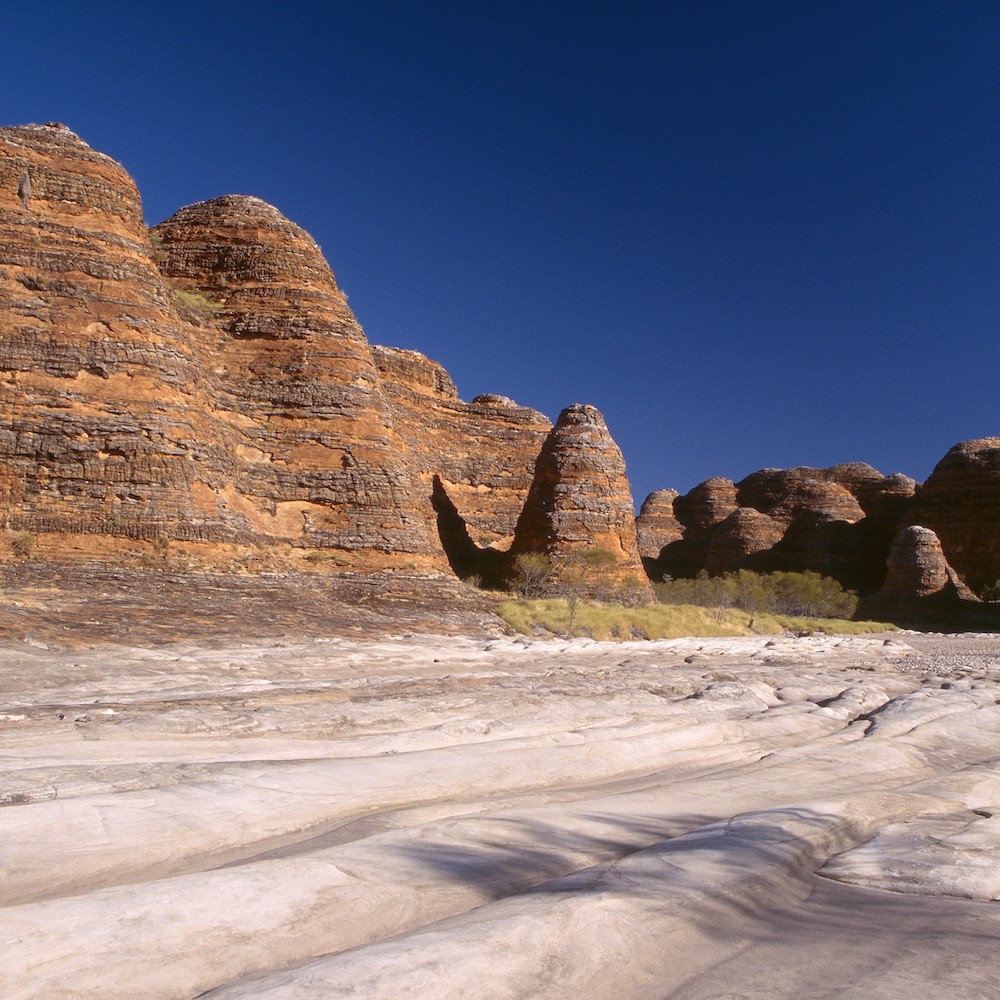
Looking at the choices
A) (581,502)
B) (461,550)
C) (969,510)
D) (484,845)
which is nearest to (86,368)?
(484,845)

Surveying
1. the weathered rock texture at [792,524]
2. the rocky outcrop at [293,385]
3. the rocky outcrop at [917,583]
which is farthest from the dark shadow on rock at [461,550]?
the weathered rock texture at [792,524]

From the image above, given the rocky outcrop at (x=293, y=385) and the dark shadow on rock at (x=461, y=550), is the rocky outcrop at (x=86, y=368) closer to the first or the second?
the rocky outcrop at (x=293, y=385)

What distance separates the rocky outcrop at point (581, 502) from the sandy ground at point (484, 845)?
2585 cm

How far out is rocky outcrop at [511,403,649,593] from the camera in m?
35.4

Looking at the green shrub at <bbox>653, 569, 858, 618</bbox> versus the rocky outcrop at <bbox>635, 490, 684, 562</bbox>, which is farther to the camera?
the rocky outcrop at <bbox>635, 490, 684, 562</bbox>

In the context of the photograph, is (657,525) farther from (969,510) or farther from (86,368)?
(86,368)

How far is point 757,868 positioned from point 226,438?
21.9m

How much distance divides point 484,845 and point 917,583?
54.3 metres

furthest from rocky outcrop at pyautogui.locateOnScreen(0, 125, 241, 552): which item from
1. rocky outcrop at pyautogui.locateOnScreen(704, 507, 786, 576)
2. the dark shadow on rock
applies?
rocky outcrop at pyautogui.locateOnScreen(704, 507, 786, 576)

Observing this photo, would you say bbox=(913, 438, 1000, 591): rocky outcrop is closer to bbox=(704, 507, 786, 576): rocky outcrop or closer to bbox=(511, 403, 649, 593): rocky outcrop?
bbox=(704, 507, 786, 576): rocky outcrop

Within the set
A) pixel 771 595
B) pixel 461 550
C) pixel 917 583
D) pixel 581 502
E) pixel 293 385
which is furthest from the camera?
pixel 917 583

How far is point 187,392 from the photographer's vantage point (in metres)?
20.7

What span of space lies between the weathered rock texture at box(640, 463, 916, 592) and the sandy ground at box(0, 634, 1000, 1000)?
6033 centimetres

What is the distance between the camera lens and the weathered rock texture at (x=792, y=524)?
2633 inches
